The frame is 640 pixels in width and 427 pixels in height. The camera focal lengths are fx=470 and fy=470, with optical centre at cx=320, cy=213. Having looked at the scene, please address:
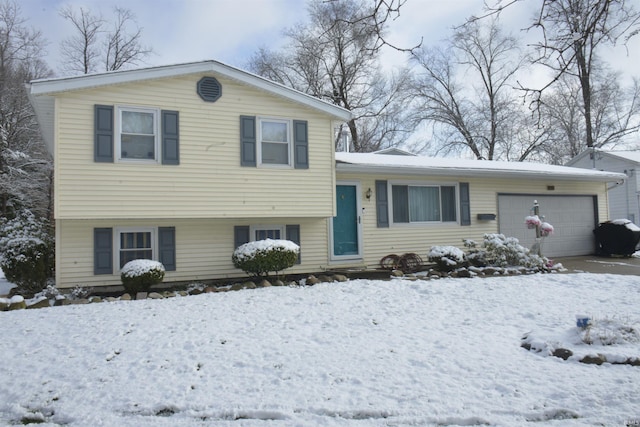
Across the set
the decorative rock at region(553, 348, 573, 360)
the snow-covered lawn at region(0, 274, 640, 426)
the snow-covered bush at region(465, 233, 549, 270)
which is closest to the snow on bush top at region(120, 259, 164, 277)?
the snow-covered lawn at region(0, 274, 640, 426)

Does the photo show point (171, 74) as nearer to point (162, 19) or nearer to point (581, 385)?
point (162, 19)

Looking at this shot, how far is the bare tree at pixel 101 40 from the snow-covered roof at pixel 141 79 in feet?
60.8

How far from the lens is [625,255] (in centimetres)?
1413

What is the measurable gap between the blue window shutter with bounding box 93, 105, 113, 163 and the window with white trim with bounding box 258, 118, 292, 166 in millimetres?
2961

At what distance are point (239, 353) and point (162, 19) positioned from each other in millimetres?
4677

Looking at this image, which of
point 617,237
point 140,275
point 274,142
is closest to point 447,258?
point 274,142

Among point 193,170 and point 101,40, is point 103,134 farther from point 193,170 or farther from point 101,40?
Answer: point 101,40

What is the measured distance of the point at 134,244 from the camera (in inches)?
386

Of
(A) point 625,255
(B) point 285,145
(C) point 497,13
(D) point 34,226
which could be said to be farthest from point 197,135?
(A) point 625,255

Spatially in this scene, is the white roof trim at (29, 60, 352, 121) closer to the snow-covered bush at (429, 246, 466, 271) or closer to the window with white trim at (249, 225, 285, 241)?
the window with white trim at (249, 225, 285, 241)

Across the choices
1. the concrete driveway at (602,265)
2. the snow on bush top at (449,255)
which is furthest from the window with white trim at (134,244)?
the concrete driveway at (602,265)

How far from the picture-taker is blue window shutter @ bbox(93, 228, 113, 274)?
9.37 metres

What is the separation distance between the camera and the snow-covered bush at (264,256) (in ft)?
31.0

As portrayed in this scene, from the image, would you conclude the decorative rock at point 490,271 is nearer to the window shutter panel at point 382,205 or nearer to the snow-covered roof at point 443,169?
the window shutter panel at point 382,205
